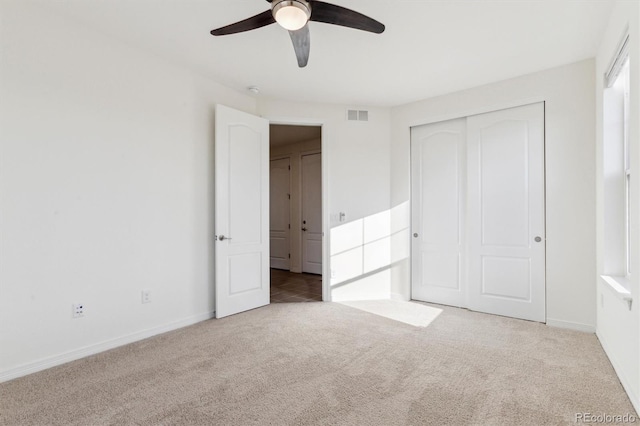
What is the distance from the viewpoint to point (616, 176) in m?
2.71

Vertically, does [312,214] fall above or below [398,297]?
above

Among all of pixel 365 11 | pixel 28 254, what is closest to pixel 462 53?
pixel 365 11

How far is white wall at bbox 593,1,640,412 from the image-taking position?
1.95 m

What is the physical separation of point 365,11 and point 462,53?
1.15 m

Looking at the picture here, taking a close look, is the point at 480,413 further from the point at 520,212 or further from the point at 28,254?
the point at 28,254

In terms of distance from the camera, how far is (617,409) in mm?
1931

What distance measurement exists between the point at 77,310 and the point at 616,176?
4.40 metres

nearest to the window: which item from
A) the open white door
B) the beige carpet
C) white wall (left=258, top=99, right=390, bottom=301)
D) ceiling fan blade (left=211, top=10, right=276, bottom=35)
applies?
the beige carpet

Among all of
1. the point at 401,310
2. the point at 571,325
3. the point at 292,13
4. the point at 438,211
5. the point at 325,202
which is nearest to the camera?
the point at 292,13

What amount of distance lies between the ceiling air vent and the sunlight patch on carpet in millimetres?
2414

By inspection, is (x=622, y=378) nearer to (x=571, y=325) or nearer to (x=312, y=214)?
(x=571, y=325)

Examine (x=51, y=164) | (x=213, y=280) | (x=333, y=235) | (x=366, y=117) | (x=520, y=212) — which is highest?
(x=366, y=117)

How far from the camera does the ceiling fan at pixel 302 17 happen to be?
1.90 m

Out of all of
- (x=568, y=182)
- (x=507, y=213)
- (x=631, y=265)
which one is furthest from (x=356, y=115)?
(x=631, y=265)
